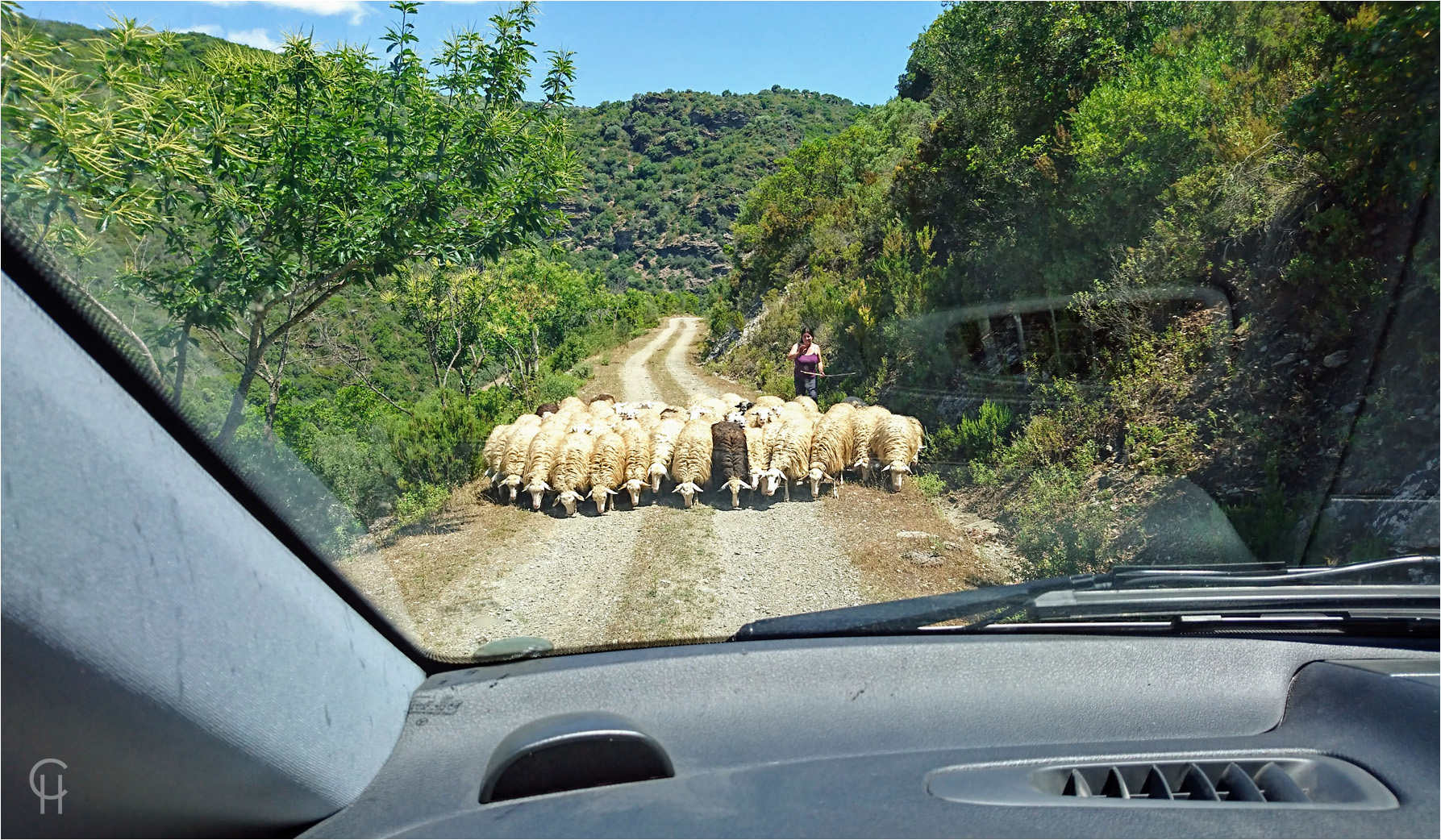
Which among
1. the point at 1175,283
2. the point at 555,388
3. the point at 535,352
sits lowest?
the point at 555,388

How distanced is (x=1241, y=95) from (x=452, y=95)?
6748 millimetres

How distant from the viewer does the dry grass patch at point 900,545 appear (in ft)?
11.8

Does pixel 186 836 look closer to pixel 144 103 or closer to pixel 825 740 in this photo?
pixel 825 740

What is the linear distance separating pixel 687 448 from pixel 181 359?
16.5 ft

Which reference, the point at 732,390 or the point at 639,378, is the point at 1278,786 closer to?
the point at 639,378

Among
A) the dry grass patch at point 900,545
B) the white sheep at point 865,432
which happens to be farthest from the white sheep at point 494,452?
the white sheep at point 865,432

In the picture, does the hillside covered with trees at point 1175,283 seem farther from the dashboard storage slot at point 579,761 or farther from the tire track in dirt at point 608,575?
the dashboard storage slot at point 579,761

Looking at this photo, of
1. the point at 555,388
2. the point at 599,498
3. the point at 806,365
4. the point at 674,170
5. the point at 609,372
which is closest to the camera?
the point at 599,498

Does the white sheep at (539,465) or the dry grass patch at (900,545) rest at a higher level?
the white sheep at (539,465)

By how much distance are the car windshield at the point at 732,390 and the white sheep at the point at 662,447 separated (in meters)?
0.06

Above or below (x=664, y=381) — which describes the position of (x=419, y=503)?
below

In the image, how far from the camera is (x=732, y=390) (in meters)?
11.6

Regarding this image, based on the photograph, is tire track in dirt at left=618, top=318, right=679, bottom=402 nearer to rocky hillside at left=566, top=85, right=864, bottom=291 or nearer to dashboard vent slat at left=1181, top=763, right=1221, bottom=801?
rocky hillside at left=566, top=85, right=864, bottom=291

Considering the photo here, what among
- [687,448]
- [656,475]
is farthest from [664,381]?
[656,475]
